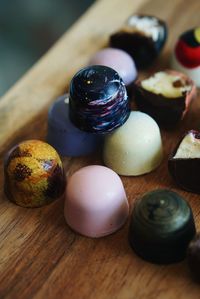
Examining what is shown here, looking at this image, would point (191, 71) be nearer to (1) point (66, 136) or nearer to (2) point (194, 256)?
(1) point (66, 136)

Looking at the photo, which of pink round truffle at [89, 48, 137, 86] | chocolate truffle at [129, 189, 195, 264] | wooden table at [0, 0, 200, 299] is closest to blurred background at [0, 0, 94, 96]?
wooden table at [0, 0, 200, 299]

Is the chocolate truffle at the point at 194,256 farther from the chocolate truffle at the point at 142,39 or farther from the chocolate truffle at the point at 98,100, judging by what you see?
the chocolate truffle at the point at 142,39

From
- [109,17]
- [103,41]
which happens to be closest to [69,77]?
[103,41]

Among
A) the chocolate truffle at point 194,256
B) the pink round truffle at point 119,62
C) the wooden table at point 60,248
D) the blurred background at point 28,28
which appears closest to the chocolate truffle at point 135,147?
the wooden table at point 60,248

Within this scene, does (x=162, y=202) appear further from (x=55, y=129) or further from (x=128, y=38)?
(x=128, y=38)

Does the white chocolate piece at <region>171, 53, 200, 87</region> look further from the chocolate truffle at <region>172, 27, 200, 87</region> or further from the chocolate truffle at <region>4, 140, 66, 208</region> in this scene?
the chocolate truffle at <region>4, 140, 66, 208</region>
